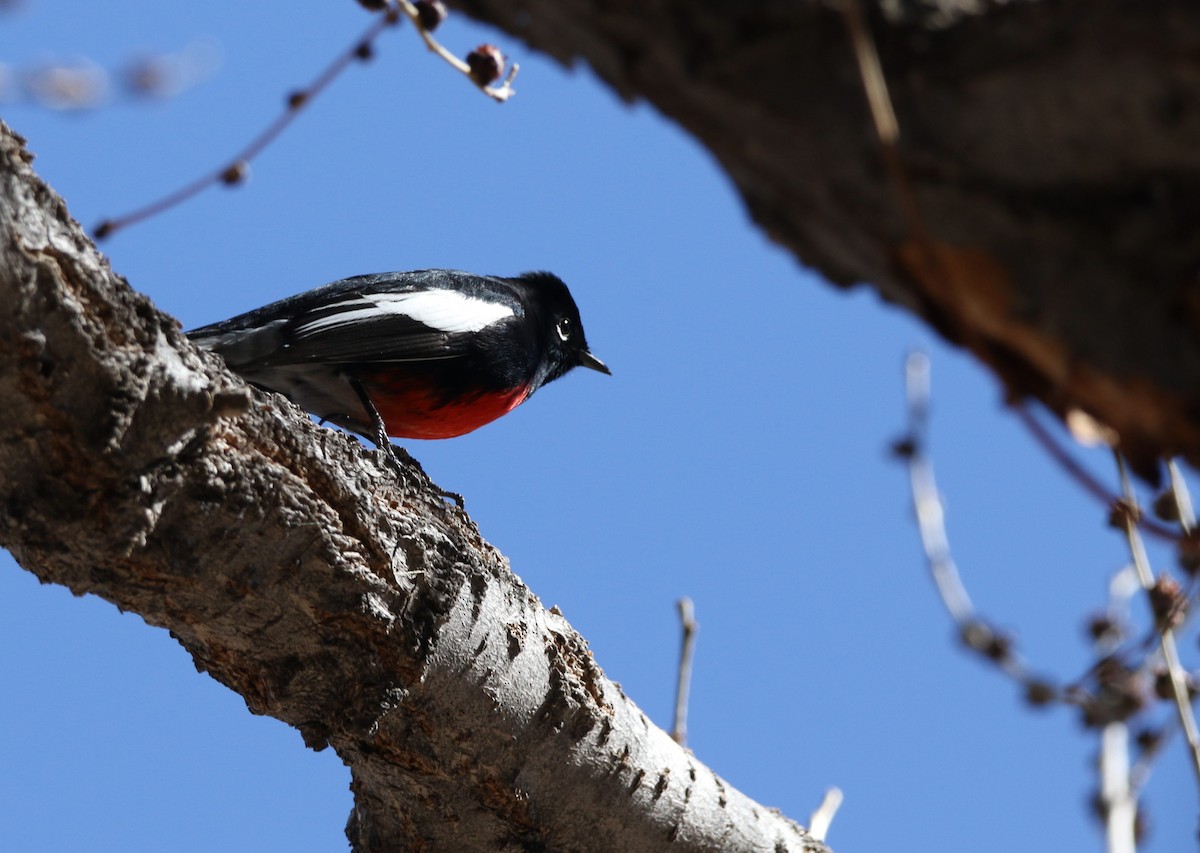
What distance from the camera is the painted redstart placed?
3957mm

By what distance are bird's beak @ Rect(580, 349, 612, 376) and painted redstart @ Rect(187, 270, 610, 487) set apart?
77cm

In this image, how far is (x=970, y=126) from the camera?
3.09 feet

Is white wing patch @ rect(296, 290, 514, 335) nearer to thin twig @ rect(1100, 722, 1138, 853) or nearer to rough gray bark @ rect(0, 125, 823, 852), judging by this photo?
rough gray bark @ rect(0, 125, 823, 852)

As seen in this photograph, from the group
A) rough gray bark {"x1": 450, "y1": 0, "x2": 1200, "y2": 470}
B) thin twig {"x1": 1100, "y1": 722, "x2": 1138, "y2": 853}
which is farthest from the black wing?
rough gray bark {"x1": 450, "y1": 0, "x2": 1200, "y2": 470}

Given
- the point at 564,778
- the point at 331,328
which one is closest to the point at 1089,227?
the point at 564,778

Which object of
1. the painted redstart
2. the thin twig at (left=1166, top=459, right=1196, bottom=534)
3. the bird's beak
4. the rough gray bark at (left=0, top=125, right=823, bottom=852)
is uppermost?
the bird's beak

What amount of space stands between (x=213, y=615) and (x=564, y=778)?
0.98 metres

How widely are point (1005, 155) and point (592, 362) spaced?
498 centimetres

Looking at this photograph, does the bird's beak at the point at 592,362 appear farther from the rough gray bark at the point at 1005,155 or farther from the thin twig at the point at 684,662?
the rough gray bark at the point at 1005,155

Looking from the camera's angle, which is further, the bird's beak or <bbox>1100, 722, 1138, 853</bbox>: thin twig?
the bird's beak

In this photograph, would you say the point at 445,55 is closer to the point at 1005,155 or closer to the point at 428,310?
the point at 1005,155

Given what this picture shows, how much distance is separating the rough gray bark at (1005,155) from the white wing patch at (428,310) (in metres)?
3.19

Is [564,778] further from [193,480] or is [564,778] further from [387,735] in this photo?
[193,480]

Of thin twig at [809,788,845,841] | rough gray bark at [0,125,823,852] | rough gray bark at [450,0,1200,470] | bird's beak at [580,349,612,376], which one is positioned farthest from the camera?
bird's beak at [580,349,612,376]
